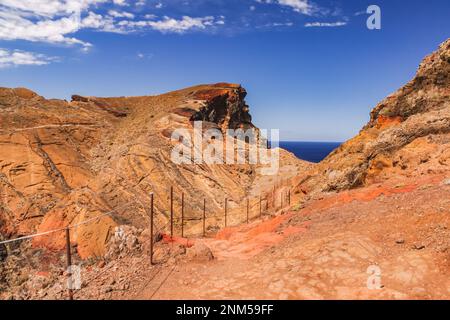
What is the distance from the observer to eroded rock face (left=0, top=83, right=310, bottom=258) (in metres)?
24.9

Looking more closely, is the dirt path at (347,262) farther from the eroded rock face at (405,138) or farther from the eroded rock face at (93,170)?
the eroded rock face at (93,170)

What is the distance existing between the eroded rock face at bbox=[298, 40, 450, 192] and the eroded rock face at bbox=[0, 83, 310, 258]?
1391 centimetres

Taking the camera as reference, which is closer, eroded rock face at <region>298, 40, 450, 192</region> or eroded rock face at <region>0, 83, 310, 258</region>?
eroded rock face at <region>298, 40, 450, 192</region>

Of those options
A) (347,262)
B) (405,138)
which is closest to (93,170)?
(405,138)

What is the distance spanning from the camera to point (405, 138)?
67.4 ft

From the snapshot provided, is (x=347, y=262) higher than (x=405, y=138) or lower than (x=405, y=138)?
lower

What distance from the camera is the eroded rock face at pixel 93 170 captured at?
24.9 metres

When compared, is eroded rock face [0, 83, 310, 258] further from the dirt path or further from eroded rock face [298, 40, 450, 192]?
eroded rock face [298, 40, 450, 192]

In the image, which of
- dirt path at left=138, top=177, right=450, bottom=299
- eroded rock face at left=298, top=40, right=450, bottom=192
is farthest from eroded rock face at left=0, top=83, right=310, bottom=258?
eroded rock face at left=298, top=40, right=450, bottom=192

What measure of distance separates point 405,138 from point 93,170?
90.3 feet

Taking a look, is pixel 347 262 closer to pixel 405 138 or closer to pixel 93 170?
pixel 405 138
